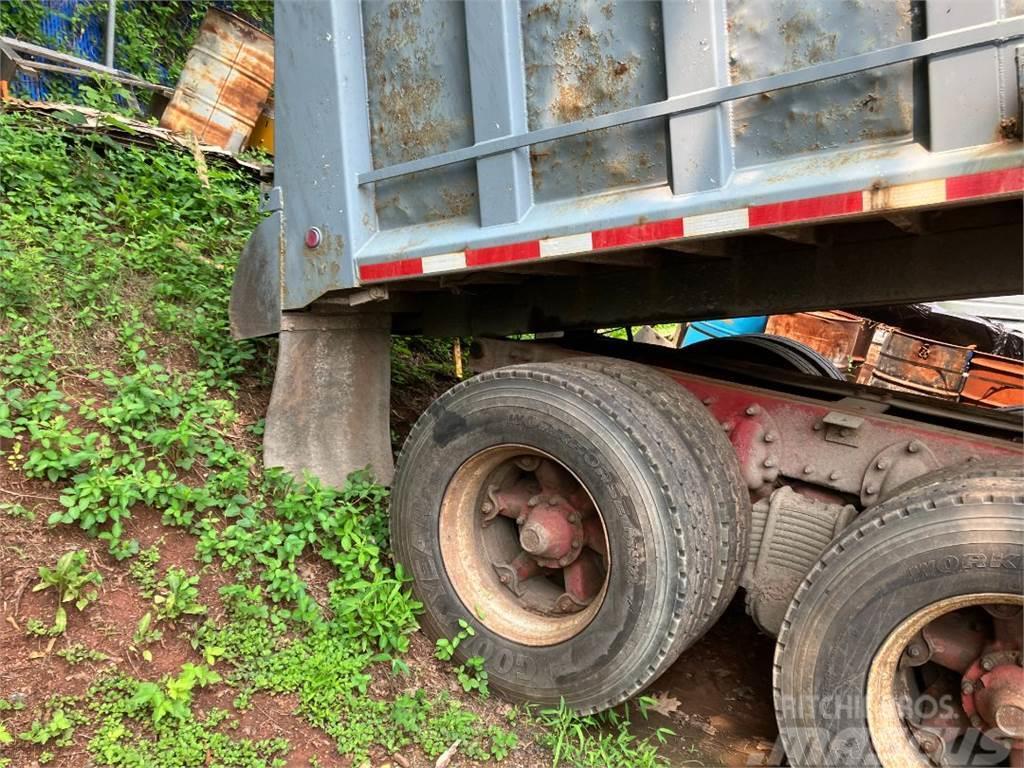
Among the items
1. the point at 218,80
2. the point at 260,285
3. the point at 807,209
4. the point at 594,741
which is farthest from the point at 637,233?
the point at 218,80

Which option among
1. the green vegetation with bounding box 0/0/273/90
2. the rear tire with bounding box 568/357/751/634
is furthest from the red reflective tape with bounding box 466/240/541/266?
the green vegetation with bounding box 0/0/273/90

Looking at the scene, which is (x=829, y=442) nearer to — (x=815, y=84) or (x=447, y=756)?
(x=815, y=84)

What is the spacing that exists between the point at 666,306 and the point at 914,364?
20.5ft

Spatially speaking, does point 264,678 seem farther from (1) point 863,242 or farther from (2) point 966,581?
(1) point 863,242

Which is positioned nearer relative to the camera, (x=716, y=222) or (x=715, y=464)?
(x=716, y=222)

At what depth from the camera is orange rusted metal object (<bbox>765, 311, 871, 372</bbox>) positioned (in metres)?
8.48

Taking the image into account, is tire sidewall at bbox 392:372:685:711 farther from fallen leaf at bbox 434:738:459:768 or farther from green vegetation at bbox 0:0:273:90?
green vegetation at bbox 0:0:273:90

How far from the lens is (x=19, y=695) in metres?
2.40

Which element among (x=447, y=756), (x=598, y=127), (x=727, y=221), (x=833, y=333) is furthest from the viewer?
(x=833, y=333)

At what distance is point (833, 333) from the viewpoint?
8672 mm

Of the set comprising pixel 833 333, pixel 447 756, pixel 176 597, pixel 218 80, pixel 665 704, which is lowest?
pixel 665 704

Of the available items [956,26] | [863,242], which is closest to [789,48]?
[956,26]

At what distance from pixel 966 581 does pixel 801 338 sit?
725 centimetres

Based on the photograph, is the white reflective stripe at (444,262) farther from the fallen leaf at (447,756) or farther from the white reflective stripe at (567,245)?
the fallen leaf at (447,756)
